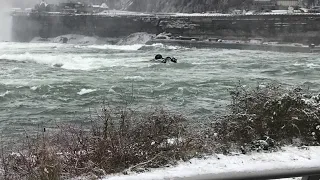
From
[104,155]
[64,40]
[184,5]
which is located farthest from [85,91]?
[184,5]

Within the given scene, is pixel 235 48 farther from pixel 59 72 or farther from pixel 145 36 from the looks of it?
pixel 59 72

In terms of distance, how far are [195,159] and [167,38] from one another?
46717mm

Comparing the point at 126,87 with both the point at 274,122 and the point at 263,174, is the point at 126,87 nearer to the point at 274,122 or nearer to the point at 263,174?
the point at 274,122

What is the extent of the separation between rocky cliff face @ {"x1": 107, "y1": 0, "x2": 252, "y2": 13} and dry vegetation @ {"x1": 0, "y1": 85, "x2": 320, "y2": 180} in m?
73.2

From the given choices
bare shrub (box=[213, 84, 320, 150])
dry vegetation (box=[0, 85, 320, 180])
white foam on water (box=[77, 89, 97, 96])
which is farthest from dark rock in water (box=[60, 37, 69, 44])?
bare shrub (box=[213, 84, 320, 150])

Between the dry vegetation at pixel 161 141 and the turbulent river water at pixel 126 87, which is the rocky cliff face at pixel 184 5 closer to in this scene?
the turbulent river water at pixel 126 87

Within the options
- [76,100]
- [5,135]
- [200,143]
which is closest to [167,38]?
[76,100]

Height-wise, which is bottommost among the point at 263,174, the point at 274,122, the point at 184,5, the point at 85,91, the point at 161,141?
the point at 85,91

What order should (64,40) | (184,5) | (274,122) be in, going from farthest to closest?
(184,5)
(64,40)
(274,122)

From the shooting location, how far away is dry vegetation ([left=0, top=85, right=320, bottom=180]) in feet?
16.5

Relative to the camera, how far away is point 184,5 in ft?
287

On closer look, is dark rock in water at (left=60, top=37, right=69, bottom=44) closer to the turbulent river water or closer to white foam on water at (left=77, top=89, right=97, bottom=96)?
the turbulent river water

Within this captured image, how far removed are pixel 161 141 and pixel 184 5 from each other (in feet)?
275

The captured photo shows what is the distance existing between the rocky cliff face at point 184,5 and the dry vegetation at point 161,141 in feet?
240
